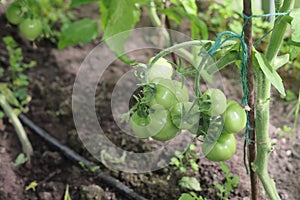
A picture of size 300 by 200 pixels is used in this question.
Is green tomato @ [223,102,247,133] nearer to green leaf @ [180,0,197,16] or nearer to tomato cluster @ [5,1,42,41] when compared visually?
green leaf @ [180,0,197,16]

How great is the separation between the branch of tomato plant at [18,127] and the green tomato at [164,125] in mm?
857

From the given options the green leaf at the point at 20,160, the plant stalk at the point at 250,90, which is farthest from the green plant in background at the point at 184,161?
the green leaf at the point at 20,160

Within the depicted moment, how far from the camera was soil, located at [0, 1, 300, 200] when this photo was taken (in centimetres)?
163

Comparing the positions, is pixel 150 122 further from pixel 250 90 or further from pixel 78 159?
pixel 78 159

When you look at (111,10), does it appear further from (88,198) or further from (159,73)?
(88,198)

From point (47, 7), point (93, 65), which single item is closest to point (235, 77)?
point (93, 65)

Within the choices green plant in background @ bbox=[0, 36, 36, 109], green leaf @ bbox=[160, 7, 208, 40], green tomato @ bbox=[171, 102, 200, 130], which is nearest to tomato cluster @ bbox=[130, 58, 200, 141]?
green tomato @ bbox=[171, 102, 200, 130]

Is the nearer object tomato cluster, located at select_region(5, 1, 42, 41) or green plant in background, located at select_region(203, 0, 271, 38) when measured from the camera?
tomato cluster, located at select_region(5, 1, 42, 41)

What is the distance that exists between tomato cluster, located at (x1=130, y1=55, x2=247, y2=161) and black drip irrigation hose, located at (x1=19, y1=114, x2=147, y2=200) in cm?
55

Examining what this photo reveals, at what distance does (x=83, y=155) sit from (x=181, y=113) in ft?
2.85

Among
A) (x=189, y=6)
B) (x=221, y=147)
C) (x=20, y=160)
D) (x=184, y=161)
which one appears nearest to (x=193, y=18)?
(x=189, y=6)

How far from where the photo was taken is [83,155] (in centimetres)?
183

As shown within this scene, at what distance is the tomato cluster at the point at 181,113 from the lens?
1047 millimetres

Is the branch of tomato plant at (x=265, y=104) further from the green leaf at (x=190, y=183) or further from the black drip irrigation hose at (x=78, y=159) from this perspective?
the black drip irrigation hose at (x=78, y=159)
